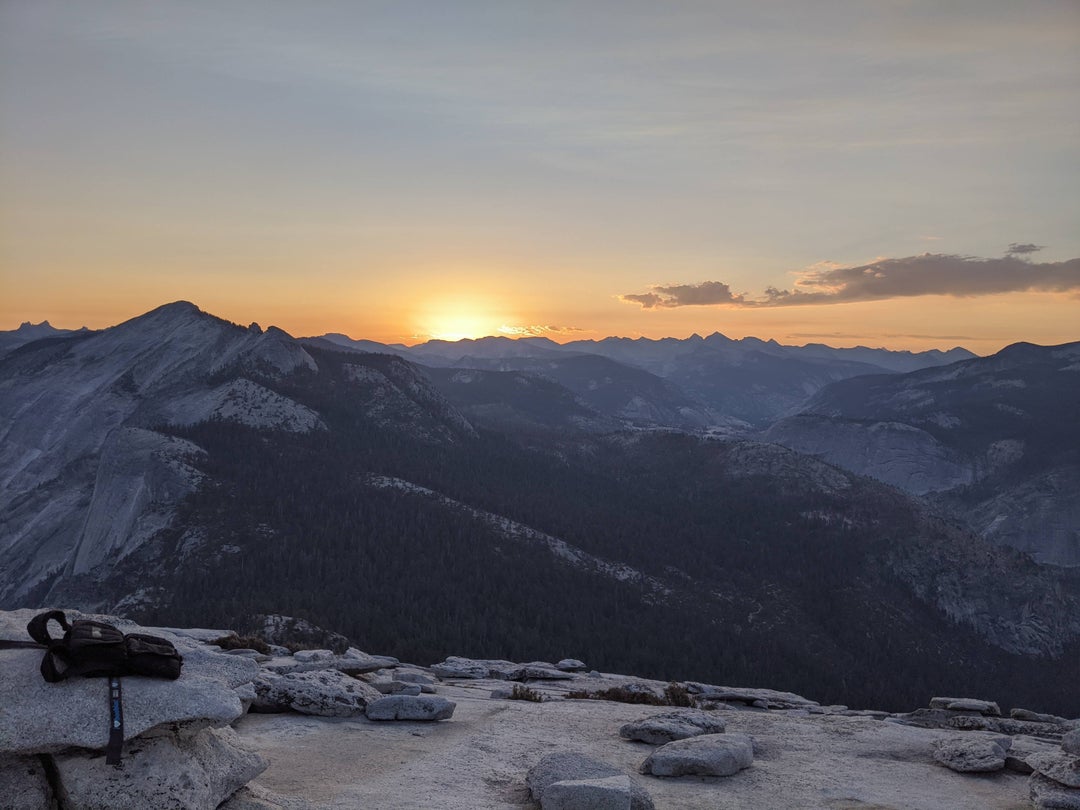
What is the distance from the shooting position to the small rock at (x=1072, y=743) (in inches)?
612

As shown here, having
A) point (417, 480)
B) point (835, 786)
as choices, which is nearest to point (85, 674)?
point (835, 786)

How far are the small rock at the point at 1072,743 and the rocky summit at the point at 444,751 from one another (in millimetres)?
44

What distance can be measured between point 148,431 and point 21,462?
147ft

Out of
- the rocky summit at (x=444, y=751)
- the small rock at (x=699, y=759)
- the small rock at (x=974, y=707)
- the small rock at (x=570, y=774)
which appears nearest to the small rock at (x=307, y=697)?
the rocky summit at (x=444, y=751)

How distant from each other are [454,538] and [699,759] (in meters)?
71.7

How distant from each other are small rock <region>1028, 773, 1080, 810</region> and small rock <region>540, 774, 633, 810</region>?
344 inches

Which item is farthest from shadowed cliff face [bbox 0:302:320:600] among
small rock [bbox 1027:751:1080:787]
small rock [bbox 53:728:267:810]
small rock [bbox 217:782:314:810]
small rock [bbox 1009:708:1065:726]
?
small rock [bbox 1027:751:1080:787]

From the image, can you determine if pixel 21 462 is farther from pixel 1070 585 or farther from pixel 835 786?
pixel 1070 585

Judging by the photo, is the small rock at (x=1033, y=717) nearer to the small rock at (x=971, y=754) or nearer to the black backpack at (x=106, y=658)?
the small rock at (x=971, y=754)

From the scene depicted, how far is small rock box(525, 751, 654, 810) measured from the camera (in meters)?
12.8

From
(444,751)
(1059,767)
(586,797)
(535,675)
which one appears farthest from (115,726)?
(535,675)

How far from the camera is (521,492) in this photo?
116m

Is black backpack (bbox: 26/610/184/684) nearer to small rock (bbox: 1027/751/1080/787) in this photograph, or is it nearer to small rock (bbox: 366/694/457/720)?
small rock (bbox: 366/694/457/720)

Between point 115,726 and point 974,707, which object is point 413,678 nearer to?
point 115,726
